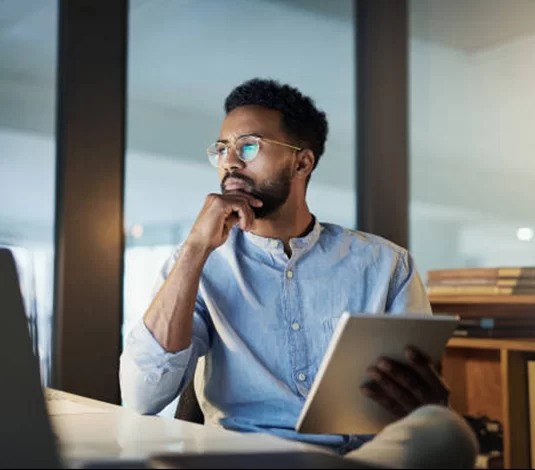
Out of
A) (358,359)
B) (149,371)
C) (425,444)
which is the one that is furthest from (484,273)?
(425,444)

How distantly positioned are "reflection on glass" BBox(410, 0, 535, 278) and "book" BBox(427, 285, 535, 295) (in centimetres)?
34

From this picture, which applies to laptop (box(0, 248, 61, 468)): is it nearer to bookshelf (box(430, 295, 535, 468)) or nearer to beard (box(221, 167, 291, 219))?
beard (box(221, 167, 291, 219))

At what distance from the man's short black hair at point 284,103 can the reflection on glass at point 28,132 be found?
2.63ft

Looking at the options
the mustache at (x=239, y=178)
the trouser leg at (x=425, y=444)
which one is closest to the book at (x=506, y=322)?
the mustache at (x=239, y=178)

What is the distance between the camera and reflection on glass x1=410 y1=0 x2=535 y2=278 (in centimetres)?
384

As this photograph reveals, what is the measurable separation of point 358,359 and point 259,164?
0.92 meters

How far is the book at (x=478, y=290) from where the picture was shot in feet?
10.8

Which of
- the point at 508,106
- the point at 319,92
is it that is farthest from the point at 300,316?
the point at 508,106

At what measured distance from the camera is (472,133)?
3934 millimetres

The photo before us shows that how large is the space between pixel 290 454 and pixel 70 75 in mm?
2100

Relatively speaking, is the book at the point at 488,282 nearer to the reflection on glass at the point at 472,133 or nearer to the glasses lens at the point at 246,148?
the reflection on glass at the point at 472,133

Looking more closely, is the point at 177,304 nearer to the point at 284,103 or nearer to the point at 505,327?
the point at 284,103

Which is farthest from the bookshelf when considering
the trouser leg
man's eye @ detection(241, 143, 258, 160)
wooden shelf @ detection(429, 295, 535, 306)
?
the trouser leg

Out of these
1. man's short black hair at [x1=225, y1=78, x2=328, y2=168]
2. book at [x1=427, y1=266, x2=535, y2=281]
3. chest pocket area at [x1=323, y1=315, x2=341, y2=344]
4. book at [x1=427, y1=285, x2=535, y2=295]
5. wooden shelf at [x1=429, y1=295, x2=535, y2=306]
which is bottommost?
chest pocket area at [x1=323, y1=315, x2=341, y2=344]
